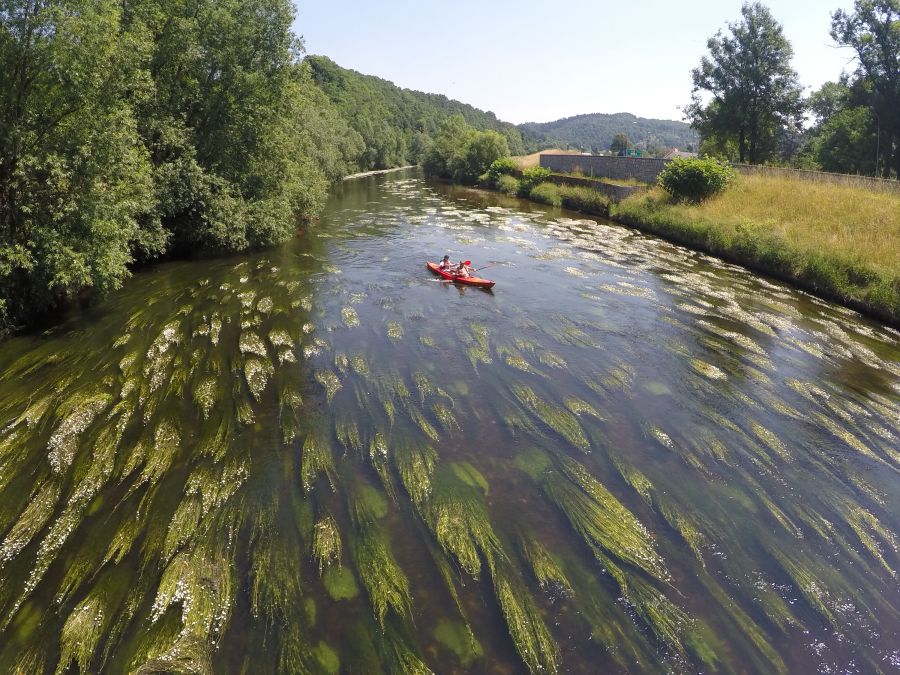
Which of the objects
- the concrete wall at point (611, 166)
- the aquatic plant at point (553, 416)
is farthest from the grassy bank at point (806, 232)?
the aquatic plant at point (553, 416)

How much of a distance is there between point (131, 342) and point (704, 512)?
1551 cm

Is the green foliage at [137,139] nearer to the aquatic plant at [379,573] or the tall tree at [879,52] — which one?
the aquatic plant at [379,573]

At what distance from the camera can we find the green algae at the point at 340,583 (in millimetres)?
6871

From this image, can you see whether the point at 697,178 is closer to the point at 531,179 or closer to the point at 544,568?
the point at 531,179

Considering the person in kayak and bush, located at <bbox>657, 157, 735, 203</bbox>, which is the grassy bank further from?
the person in kayak

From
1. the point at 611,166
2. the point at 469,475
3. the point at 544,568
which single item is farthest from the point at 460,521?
the point at 611,166

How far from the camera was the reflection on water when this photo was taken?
635cm

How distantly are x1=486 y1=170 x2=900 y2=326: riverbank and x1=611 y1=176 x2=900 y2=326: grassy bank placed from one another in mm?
34

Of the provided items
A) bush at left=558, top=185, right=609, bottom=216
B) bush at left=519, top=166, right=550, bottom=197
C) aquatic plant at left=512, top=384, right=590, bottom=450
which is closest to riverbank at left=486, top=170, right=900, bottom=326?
bush at left=558, top=185, right=609, bottom=216

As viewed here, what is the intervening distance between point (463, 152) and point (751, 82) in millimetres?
42310

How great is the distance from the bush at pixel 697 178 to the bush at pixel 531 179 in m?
22.2

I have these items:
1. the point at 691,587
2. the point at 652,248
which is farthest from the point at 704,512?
the point at 652,248

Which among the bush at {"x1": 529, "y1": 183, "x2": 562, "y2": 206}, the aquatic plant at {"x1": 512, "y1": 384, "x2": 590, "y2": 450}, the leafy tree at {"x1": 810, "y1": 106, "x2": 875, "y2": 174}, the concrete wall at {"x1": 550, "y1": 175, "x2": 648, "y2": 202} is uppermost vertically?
the leafy tree at {"x1": 810, "y1": 106, "x2": 875, "y2": 174}

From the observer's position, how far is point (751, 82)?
144 ft
